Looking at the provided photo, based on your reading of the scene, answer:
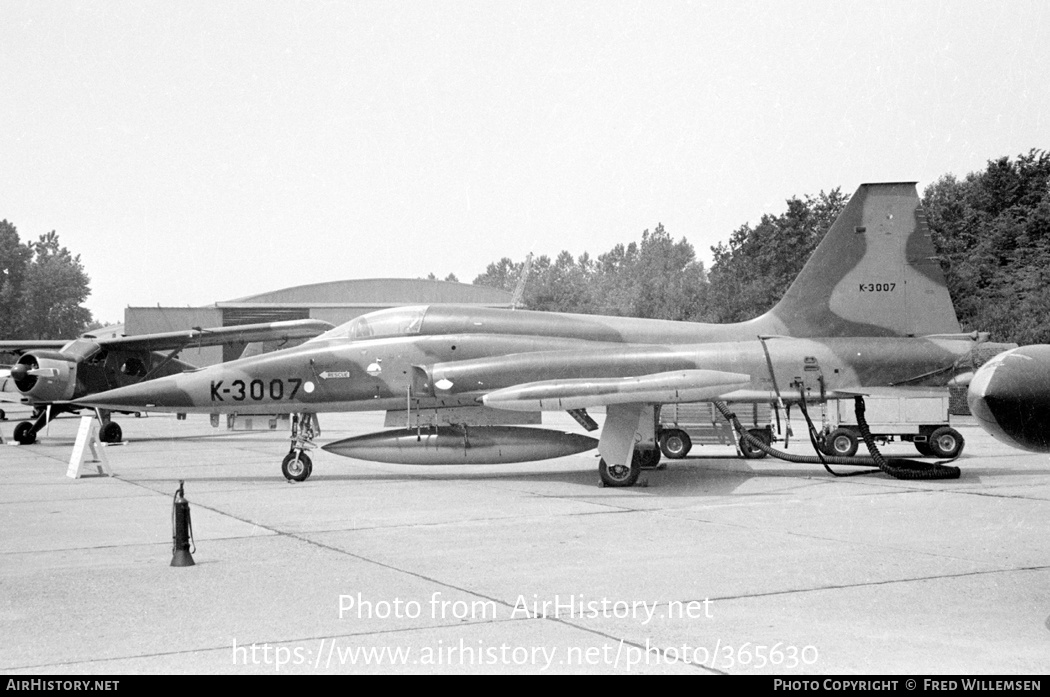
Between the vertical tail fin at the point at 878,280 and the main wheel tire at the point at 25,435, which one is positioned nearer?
the vertical tail fin at the point at 878,280

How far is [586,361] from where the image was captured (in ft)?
44.6

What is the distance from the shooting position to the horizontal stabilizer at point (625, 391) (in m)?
12.3

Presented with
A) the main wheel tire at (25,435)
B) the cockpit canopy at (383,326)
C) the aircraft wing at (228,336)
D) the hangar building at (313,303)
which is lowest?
the main wheel tire at (25,435)

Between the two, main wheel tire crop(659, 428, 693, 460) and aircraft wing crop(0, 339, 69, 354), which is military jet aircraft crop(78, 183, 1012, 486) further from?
aircraft wing crop(0, 339, 69, 354)

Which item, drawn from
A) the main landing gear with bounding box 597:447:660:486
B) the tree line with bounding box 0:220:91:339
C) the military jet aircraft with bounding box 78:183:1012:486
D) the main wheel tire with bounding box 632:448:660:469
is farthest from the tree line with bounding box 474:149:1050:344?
the tree line with bounding box 0:220:91:339

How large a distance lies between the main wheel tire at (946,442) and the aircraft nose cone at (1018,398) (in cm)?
1411

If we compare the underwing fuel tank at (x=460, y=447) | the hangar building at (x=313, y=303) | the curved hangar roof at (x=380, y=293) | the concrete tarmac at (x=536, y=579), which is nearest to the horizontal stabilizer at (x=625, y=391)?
the underwing fuel tank at (x=460, y=447)

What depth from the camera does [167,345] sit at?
84.7 ft

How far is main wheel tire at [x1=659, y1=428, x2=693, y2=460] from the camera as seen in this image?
1814 centimetres

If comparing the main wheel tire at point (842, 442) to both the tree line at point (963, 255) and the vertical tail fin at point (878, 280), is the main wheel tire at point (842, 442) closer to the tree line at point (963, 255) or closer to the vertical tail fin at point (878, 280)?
the vertical tail fin at point (878, 280)

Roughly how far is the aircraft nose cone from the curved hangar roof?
47.2 m

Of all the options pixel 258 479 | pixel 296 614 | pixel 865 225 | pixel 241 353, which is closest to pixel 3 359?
pixel 241 353

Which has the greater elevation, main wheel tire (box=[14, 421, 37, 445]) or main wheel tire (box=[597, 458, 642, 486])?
main wheel tire (box=[597, 458, 642, 486])

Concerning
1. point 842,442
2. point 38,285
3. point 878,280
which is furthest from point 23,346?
point 878,280
